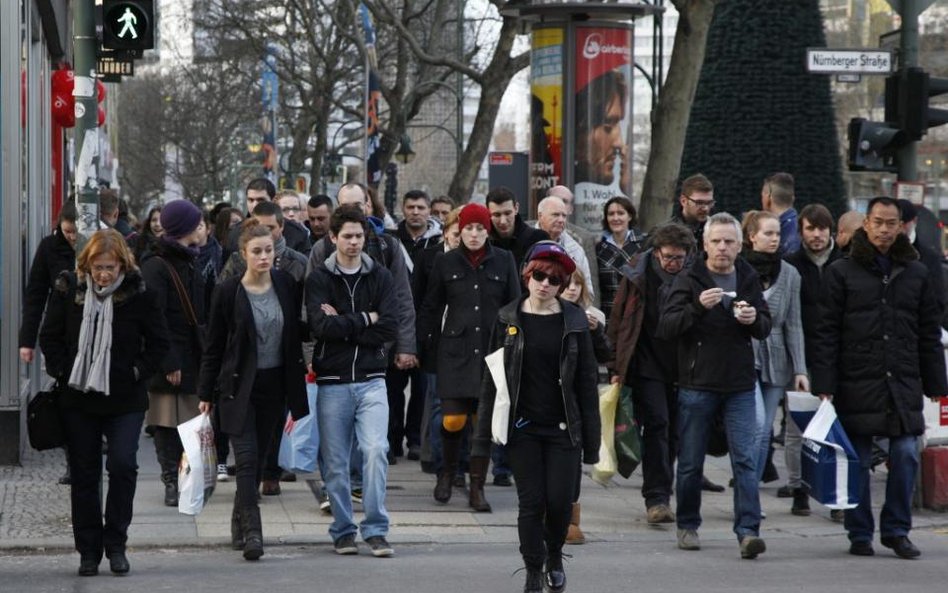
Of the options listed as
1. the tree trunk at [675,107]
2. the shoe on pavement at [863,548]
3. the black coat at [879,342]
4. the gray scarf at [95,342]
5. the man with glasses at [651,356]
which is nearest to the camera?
the gray scarf at [95,342]

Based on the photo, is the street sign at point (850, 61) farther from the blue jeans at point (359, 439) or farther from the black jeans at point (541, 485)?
the black jeans at point (541, 485)

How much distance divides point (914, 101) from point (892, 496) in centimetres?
435

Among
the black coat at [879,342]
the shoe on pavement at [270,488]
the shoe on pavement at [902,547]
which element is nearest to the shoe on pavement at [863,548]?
the shoe on pavement at [902,547]

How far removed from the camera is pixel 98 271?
28.1 feet

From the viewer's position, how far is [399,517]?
414 inches

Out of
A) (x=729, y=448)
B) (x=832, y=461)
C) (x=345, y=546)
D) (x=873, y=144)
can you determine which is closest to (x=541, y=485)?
(x=345, y=546)

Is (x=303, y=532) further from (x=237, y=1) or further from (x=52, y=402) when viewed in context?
(x=237, y=1)

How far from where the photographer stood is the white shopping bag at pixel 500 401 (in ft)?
25.8

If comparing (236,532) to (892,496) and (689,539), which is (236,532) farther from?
(892,496)

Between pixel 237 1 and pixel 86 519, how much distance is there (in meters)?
34.8

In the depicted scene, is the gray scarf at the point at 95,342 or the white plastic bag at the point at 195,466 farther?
the white plastic bag at the point at 195,466

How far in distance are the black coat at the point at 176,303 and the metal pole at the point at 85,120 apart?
2.14 ft

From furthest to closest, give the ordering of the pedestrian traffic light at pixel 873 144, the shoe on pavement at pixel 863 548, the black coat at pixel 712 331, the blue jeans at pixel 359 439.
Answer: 1. the pedestrian traffic light at pixel 873 144
2. the shoe on pavement at pixel 863 548
3. the black coat at pixel 712 331
4. the blue jeans at pixel 359 439

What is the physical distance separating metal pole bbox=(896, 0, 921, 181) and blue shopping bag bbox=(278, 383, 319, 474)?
5609 mm
